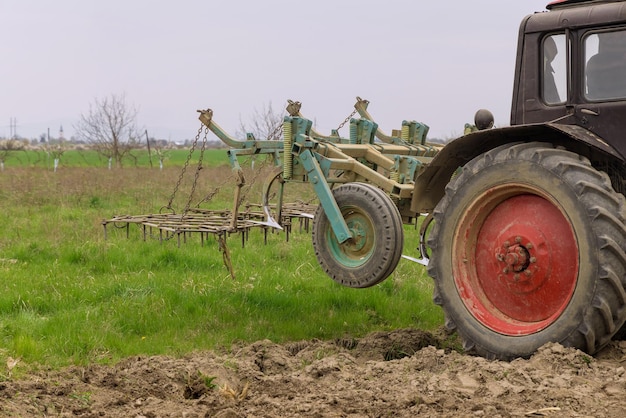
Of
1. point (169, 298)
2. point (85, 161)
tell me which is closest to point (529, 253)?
point (169, 298)

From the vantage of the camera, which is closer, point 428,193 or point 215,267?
point 428,193

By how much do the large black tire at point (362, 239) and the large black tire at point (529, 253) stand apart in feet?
2.36

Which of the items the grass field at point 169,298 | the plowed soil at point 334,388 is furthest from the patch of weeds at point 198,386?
the grass field at point 169,298

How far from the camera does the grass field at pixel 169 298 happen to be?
20.2 ft

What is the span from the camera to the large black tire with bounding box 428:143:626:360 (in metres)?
4.18

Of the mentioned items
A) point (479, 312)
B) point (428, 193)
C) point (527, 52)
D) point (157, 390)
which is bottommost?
point (157, 390)

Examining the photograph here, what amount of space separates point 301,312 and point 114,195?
37.1ft

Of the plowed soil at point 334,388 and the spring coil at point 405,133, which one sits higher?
the spring coil at point 405,133

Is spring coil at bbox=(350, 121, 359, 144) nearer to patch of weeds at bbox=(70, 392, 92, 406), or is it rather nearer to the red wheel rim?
the red wheel rim

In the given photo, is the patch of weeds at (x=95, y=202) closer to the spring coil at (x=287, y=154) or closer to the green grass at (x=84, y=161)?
the spring coil at (x=287, y=154)

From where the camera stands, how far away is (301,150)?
21.2 feet

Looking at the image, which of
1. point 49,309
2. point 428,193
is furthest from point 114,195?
point 428,193

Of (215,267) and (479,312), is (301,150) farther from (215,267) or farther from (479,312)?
(215,267)

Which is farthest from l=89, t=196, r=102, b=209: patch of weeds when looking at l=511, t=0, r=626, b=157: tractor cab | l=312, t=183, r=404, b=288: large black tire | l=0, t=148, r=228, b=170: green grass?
l=0, t=148, r=228, b=170: green grass
